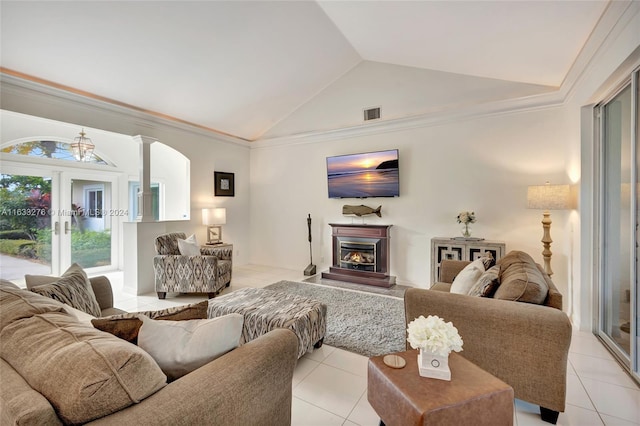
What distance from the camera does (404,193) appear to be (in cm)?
461

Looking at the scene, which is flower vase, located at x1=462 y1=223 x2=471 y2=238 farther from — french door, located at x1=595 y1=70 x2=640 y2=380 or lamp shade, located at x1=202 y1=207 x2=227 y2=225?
lamp shade, located at x1=202 y1=207 x2=227 y2=225

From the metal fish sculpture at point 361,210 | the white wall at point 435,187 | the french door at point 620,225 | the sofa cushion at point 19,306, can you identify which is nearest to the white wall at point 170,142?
the white wall at point 435,187

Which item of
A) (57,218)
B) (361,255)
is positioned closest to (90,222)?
(57,218)

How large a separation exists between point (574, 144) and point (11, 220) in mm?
7644

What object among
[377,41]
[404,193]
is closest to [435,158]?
[404,193]

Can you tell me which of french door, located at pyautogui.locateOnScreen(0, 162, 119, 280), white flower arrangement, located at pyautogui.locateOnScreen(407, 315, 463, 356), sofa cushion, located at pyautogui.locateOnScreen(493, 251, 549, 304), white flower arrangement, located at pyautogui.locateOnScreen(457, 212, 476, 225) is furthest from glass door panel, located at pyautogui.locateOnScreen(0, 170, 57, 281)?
white flower arrangement, located at pyautogui.locateOnScreen(457, 212, 476, 225)

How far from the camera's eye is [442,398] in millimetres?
1146

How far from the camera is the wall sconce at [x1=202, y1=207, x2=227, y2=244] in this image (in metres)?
5.11

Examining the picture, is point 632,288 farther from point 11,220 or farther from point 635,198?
point 11,220

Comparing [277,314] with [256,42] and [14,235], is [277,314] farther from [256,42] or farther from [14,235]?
[14,235]

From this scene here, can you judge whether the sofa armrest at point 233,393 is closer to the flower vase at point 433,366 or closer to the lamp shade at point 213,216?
the flower vase at point 433,366

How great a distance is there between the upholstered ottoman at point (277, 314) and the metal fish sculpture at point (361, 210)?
8.22 ft

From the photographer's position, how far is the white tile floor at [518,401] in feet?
5.57

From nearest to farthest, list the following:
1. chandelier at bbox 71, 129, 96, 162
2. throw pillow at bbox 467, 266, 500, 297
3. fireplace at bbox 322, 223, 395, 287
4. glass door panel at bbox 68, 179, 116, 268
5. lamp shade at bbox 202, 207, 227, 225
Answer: throw pillow at bbox 467, 266, 500, 297
chandelier at bbox 71, 129, 96, 162
fireplace at bbox 322, 223, 395, 287
glass door panel at bbox 68, 179, 116, 268
lamp shade at bbox 202, 207, 227, 225
